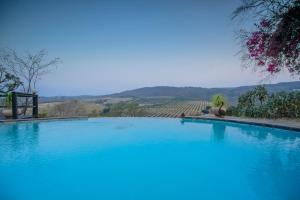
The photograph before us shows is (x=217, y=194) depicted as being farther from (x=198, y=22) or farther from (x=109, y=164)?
(x=198, y=22)

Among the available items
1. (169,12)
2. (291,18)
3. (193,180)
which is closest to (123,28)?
(169,12)

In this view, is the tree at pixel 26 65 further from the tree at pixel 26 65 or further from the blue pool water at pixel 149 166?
the blue pool water at pixel 149 166

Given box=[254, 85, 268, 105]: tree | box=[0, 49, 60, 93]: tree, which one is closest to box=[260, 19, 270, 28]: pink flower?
box=[254, 85, 268, 105]: tree

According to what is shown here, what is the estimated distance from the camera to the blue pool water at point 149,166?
426 centimetres

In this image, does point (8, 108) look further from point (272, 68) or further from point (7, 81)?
point (272, 68)

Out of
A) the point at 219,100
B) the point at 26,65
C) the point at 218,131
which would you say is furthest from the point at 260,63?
the point at 26,65

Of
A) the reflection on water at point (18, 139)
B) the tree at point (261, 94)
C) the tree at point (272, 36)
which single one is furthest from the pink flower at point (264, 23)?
the tree at point (261, 94)

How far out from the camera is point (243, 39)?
3643 mm

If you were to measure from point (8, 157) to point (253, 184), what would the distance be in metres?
5.91

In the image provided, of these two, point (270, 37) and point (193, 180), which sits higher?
point (270, 37)

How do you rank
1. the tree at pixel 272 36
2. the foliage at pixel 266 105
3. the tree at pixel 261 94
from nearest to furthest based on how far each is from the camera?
1. the tree at pixel 272 36
2. the foliage at pixel 266 105
3. the tree at pixel 261 94

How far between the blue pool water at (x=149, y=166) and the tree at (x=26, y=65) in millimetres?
6531

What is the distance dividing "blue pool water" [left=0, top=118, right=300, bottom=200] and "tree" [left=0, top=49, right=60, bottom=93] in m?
6.53

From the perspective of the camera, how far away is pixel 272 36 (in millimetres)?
3193
